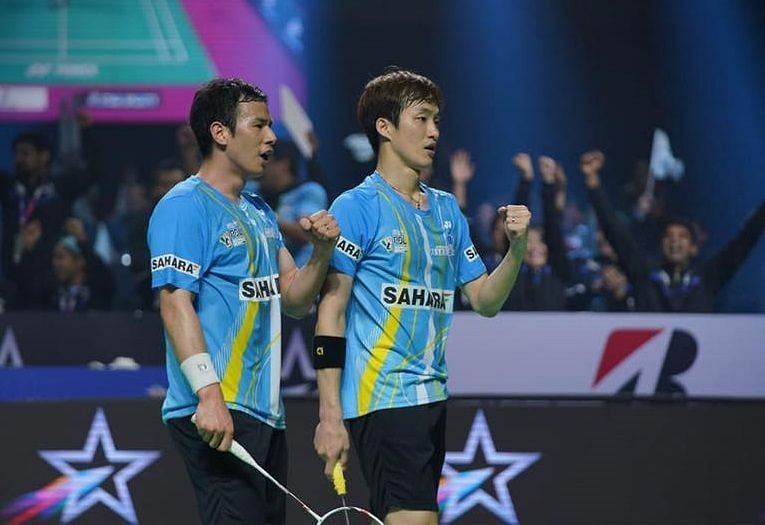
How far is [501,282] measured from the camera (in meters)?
4.94

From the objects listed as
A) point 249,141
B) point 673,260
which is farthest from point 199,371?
point 673,260

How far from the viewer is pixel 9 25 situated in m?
8.60

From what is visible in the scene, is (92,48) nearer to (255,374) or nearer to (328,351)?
(328,351)

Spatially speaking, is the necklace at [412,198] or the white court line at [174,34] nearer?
the necklace at [412,198]

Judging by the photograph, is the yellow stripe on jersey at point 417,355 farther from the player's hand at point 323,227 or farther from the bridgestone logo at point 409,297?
the player's hand at point 323,227

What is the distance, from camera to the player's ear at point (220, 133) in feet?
15.0

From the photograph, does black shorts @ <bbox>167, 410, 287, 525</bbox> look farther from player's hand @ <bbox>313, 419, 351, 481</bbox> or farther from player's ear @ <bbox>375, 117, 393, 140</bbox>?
player's ear @ <bbox>375, 117, 393, 140</bbox>

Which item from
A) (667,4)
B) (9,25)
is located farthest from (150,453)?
(667,4)

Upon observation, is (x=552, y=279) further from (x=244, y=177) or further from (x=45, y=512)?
(x=244, y=177)

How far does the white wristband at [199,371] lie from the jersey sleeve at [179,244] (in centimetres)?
22

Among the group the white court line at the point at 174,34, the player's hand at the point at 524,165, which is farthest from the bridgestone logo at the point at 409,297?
the white court line at the point at 174,34

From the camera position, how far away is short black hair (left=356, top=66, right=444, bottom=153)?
4.97m

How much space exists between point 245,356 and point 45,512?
343cm

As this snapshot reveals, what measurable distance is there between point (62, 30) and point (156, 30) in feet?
1.77
